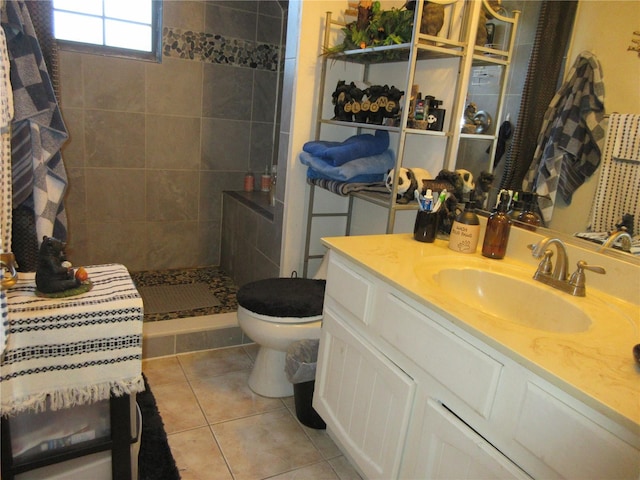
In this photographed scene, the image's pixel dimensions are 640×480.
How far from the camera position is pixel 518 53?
158 cm

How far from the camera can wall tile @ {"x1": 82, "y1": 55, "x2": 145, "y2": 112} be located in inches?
113

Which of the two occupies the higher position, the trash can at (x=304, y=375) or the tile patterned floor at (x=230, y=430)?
the trash can at (x=304, y=375)

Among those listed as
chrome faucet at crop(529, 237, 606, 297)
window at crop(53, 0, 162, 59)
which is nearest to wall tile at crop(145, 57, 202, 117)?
window at crop(53, 0, 162, 59)

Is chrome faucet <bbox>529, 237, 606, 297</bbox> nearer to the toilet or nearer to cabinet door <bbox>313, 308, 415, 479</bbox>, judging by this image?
cabinet door <bbox>313, 308, 415, 479</bbox>

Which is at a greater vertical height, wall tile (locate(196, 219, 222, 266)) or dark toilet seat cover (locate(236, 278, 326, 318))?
dark toilet seat cover (locate(236, 278, 326, 318))

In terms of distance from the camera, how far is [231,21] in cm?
319

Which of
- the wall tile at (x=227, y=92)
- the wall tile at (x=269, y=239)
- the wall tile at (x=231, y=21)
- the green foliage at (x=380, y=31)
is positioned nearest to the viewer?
the green foliage at (x=380, y=31)

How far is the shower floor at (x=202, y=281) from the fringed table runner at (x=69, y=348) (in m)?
1.49

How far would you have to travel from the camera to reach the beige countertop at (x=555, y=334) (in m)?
0.81

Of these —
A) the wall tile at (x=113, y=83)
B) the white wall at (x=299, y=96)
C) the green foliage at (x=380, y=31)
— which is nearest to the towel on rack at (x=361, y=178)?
the white wall at (x=299, y=96)

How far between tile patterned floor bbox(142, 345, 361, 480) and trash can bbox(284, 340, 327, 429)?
54mm

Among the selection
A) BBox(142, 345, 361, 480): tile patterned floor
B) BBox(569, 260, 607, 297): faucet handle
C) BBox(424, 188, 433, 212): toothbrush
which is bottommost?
BBox(142, 345, 361, 480): tile patterned floor

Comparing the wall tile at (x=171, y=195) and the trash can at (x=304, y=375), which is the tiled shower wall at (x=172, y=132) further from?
the trash can at (x=304, y=375)

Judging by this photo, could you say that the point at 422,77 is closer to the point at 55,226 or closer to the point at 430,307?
the point at 430,307
